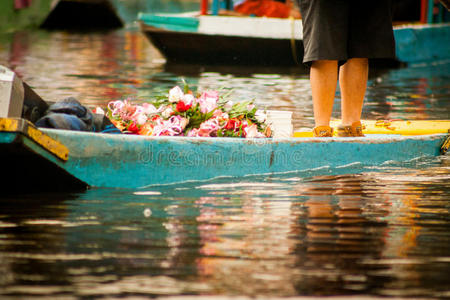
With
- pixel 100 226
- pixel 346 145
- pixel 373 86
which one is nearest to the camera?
pixel 100 226

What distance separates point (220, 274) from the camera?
124 inches

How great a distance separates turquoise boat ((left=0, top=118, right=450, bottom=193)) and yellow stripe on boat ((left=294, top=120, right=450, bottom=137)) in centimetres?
67

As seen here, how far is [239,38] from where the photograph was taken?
13766 millimetres

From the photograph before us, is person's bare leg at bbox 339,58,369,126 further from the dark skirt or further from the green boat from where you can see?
the green boat

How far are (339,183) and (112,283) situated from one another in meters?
2.20

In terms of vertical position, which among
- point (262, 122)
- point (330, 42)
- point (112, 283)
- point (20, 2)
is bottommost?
point (112, 283)

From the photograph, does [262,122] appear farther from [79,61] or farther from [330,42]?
[79,61]

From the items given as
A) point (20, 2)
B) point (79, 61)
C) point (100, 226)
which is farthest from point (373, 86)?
point (20, 2)

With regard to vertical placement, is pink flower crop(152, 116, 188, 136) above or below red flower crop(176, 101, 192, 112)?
below

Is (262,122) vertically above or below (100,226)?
above

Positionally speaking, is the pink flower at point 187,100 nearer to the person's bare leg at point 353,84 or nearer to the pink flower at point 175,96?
the pink flower at point 175,96

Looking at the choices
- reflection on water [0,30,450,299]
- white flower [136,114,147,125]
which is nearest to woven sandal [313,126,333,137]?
reflection on water [0,30,450,299]

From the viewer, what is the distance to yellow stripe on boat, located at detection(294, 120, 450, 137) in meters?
6.11

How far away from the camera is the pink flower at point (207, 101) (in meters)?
5.15
